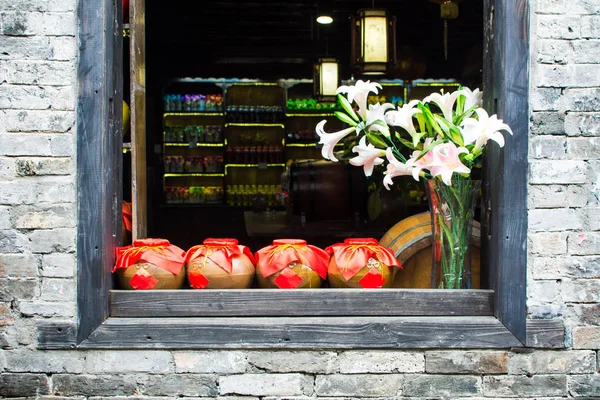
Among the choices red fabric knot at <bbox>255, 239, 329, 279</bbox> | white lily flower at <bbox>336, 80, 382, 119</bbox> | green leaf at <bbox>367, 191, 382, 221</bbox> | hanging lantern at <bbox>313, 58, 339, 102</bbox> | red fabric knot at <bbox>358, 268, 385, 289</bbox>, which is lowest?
red fabric knot at <bbox>358, 268, 385, 289</bbox>

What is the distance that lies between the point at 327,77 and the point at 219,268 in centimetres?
414

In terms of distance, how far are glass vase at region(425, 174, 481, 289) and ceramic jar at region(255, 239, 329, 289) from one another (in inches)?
16.4

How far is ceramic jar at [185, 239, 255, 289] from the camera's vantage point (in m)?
2.46

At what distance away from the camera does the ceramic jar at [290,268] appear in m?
2.45

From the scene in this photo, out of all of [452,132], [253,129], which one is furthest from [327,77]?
[452,132]

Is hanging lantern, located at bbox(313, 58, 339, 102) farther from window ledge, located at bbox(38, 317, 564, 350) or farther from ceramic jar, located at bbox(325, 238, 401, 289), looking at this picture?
window ledge, located at bbox(38, 317, 564, 350)

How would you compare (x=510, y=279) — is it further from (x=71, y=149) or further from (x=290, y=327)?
(x=71, y=149)

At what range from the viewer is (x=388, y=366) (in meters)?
2.36

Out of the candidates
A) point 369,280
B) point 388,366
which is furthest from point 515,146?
point 388,366

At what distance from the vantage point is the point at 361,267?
2.44m

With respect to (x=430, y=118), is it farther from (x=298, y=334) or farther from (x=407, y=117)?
(x=298, y=334)

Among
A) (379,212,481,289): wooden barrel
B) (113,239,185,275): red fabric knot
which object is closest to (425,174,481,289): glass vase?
(379,212,481,289): wooden barrel

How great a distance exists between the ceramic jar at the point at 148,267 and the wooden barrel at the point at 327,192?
2444 millimetres

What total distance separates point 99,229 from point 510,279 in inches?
54.7
